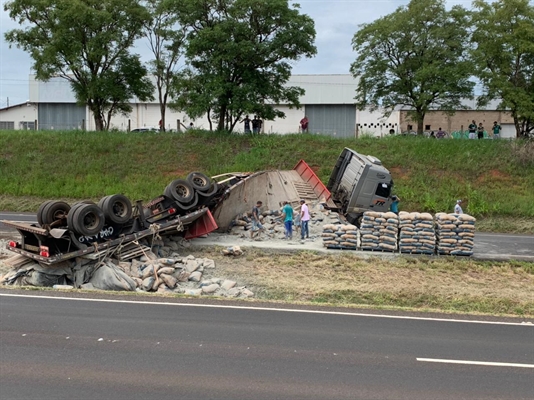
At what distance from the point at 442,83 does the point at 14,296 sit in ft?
89.0

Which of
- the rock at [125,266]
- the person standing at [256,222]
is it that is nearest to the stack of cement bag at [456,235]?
the person standing at [256,222]

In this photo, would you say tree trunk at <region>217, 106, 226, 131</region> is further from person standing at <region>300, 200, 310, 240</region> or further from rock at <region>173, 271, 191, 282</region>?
rock at <region>173, 271, 191, 282</region>

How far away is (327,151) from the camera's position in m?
32.0

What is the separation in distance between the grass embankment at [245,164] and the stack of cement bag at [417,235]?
9268mm

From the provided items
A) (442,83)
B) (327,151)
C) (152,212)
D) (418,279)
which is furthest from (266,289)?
(442,83)

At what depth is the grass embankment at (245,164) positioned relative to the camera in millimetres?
27327

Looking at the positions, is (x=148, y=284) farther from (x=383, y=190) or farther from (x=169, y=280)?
(x=383, y=190)

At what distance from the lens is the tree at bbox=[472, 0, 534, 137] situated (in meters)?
29.4

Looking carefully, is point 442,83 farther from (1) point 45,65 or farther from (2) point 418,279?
(1) point 45,65

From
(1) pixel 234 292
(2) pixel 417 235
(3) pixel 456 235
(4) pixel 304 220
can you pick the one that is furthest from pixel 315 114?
(1) pixel 234 292

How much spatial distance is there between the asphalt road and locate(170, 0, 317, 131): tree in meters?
22.8

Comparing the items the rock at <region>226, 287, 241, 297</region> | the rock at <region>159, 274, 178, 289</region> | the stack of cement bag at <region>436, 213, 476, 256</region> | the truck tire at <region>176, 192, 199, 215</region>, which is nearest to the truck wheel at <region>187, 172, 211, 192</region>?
the truck tire at <region>176, 192, 199, 215</region>

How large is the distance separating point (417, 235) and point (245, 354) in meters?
10.6

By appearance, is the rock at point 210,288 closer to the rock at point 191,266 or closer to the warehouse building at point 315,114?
the rock at point 191,266
